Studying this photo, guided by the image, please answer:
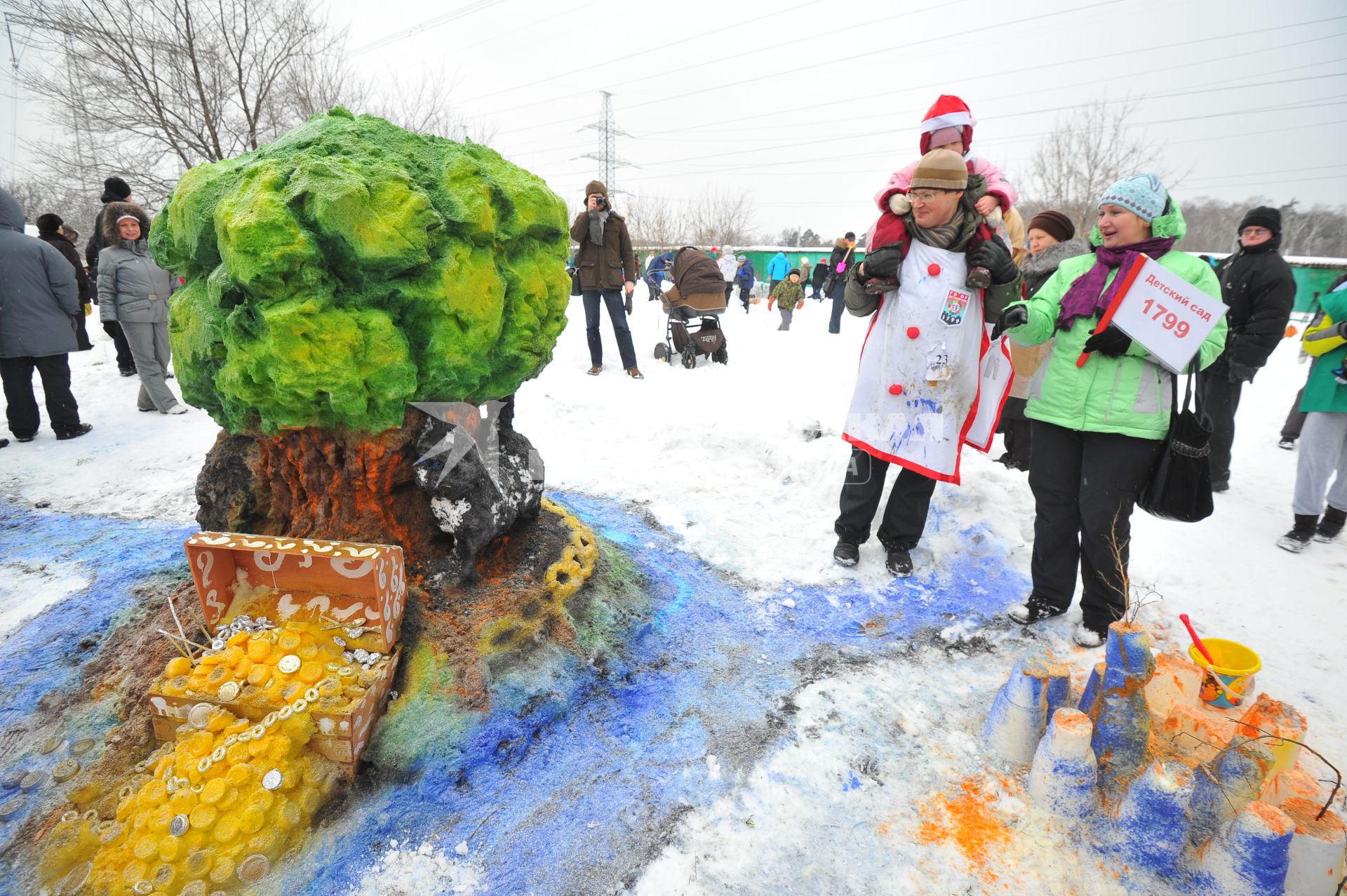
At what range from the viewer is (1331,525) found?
13.2 feet

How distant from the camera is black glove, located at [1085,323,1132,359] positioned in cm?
255

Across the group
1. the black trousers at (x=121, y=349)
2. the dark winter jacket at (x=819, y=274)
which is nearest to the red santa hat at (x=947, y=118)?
the black trousers at (x=121, y=349)

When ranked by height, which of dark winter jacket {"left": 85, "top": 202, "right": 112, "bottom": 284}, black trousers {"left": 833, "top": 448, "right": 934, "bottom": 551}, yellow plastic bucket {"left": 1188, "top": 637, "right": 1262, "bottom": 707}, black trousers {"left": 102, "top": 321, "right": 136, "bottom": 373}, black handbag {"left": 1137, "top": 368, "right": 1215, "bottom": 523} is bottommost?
yellow plastic bucket {"left": 1188, "top": 637, "right": 1262, "bottom": 707}

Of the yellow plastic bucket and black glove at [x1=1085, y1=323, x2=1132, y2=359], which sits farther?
black glove at [x1=1085, y1=323, x2=1132, y2=359]

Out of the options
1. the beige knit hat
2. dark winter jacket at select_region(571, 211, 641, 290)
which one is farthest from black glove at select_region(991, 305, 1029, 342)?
dark winter jacket at select_region(571, 211, 641, 290)

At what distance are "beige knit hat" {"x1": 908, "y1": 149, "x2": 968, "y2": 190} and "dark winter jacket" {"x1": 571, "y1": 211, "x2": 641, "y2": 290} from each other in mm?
4479

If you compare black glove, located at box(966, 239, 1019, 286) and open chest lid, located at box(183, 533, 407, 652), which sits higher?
black glove, located at box(966, 239, 1019, 286)

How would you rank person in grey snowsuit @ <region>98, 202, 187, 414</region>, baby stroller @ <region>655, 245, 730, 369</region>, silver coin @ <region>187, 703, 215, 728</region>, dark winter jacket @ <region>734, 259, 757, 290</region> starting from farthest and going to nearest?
1. dark winter jacket @ <region>734, 259, 757, 290</region>
2. baby stroller @ <region>655, 245, 730, 369</region>
3. person in grey snowsuit @ <region>98, 202, 187, 414</region>
4. silver coin @ <region>187, 703, 215, 728</region>

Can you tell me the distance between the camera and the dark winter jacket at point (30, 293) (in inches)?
Result: 199

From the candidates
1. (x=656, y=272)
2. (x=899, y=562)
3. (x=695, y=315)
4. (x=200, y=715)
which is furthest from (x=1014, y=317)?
(x=656, y=272)

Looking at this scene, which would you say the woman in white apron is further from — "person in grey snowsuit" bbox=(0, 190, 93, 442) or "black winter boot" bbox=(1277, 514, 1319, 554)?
"person in grey snowsuit" bbox=(0, 190, 93, 442)

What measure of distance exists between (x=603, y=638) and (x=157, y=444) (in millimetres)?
4854

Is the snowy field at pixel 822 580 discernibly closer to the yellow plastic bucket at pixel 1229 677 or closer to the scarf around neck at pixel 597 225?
the yellow plastic bucket at pixel 1229 677

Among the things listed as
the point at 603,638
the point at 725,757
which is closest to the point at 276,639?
the point at 603,638
